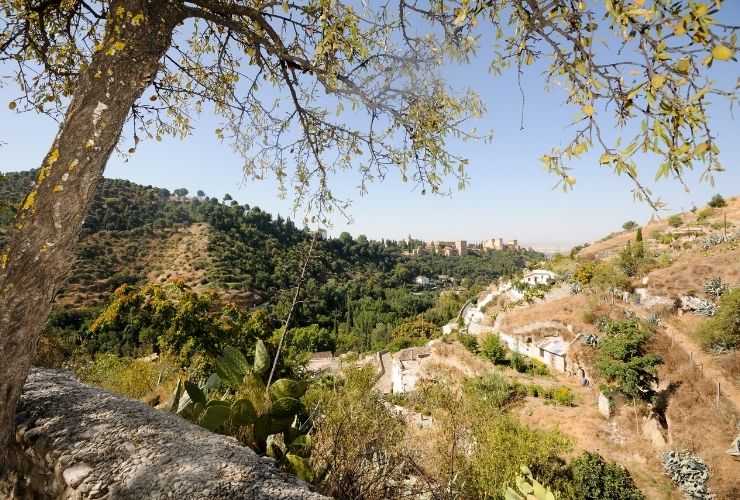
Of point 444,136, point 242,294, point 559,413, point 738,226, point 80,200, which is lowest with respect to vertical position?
point 559,413

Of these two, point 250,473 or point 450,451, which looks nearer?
point 250,473

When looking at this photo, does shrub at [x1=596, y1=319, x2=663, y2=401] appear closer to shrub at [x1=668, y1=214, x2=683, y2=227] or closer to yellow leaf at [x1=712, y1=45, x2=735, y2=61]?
yellow leaf at [x1=712, y1=45, x2=735, y2=61]

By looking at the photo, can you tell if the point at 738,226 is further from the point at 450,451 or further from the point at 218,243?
the point at 218,243

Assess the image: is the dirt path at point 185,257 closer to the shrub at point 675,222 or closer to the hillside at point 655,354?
the hillside at point 655,354

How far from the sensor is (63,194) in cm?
158

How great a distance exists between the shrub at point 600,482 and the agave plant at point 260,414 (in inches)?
375

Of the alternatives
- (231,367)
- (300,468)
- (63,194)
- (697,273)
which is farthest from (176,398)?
(697,273)

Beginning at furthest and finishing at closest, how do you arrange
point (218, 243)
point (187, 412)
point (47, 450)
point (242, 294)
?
point (218, 243) < point (242, 294) < point (187, 412) < point (47, 450)

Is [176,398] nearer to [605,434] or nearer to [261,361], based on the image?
[261,361]

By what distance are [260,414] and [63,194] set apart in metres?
2.47

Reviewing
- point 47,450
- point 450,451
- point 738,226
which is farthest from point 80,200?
point 738,226

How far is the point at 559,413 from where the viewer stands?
1579cm

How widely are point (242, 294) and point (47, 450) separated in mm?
43477

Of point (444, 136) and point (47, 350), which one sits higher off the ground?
point (444, 136)
